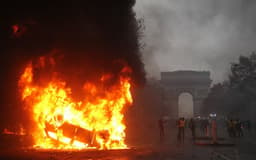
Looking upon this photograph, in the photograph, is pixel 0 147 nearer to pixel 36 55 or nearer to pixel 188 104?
pixel 36 55

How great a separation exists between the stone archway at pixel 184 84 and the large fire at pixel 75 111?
67715 millimetres

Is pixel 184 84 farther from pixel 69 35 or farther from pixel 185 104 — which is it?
pixel 185 104

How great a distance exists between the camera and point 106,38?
68.5 ft

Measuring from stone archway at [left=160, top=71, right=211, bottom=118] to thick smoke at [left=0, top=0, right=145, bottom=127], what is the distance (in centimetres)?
6660

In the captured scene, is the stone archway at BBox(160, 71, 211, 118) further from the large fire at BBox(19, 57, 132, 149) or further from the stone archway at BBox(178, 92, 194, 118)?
the stone archway at BBox(178, 92, 194, 118)

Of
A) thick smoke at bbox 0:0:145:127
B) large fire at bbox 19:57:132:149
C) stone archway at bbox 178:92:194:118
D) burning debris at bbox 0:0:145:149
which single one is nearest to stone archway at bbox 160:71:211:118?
thick smoke at bbox 0:0:145:127

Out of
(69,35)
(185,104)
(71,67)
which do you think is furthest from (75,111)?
(185,104)

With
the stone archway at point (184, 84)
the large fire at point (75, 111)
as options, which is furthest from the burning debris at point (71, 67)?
the stone archway at point (184, 84)

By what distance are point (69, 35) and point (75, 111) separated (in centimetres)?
395

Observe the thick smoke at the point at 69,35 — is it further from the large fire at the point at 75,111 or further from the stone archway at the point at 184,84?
the stone archway at the point at 184,84

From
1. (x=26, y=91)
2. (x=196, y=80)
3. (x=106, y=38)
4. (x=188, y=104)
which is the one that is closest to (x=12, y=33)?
(x=26, y=91)

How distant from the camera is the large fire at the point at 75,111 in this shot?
18.9 metres

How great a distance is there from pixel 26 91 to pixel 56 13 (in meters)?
4.47

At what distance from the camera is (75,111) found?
19.5 m
